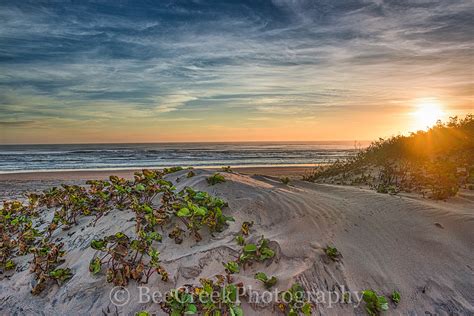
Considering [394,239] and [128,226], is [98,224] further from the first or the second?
[394,239]

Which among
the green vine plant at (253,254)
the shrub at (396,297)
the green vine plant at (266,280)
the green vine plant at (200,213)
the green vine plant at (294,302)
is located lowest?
the shrub at (396,297)

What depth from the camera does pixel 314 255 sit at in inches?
142

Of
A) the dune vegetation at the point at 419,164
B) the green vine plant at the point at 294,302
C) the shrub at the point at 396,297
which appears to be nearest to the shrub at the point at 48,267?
the green vine plant at the point at 294,302

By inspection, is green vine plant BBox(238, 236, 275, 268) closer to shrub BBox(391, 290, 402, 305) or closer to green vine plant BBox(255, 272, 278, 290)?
green vine plant BBox(255, 272, 278, 290)

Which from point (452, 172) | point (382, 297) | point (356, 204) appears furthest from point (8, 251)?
point (452, 172)

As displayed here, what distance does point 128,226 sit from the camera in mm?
4285

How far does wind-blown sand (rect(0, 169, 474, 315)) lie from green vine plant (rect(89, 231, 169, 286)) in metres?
0.10

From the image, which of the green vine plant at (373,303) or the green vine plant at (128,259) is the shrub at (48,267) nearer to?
the green vine plant at (128,259)

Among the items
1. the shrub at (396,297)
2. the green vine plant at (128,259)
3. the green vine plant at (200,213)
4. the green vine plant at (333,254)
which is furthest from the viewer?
the green vine plant at (200,213)

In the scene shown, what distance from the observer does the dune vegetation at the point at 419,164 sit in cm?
724

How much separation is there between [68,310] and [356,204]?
181 inches

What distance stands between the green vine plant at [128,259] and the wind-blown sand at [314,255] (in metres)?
0.10

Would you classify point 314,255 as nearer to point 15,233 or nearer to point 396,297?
point 396,297

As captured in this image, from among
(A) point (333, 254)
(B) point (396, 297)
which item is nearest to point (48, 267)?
(A) point (333, 254)
